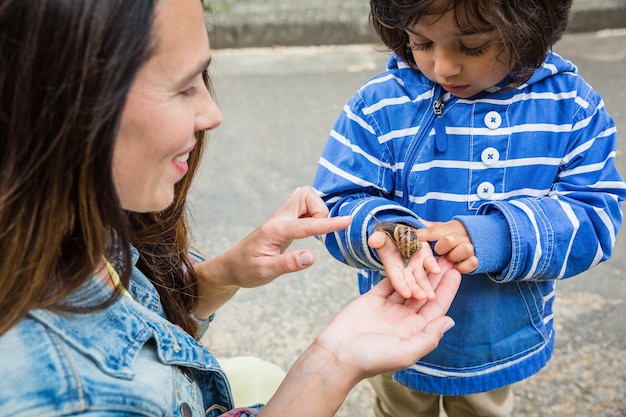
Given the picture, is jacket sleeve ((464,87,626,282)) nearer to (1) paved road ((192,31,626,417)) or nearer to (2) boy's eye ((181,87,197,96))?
(2) boy's eye ((181,87,197,96))

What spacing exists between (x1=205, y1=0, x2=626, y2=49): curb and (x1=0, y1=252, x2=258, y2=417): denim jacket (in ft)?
13.7

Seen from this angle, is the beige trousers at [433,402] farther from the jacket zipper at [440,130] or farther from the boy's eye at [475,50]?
the boy's eye at [475,50]

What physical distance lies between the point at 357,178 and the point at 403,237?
0.22 meters

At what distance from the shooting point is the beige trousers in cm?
185

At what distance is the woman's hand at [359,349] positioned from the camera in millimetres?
1337

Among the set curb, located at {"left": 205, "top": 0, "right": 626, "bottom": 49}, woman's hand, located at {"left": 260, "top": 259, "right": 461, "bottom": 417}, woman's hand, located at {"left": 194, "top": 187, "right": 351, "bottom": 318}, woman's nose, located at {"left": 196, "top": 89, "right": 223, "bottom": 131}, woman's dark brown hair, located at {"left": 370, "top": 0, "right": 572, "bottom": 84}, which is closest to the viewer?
woman's nose, located at {"left": 196, "top": 89, "right": 223, "bottom": 131}

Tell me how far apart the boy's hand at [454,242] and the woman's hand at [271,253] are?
0.18 metres

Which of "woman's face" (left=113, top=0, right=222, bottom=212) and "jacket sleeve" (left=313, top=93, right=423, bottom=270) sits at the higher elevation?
"woman's face" (left=113, top=0, right=222, bottom=212)

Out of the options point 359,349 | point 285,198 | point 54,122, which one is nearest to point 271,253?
point 359,349

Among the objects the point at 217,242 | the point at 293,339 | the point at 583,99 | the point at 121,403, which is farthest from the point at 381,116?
the point at 217,242

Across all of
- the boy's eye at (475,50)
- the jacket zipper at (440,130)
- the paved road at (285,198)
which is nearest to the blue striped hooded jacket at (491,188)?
the jacket zipper at (440,130)

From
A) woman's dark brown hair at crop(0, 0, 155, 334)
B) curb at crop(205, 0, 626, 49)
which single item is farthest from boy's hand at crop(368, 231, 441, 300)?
curb at crop(205, 0, 626, 49)

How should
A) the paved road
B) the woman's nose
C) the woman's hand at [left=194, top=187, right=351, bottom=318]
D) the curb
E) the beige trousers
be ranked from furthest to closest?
the curb < the paved road < the beige trousers < the woman's hand at [left=194, top=187, right=351, bottom=318] < the woman's nose

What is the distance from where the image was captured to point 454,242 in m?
1.49
